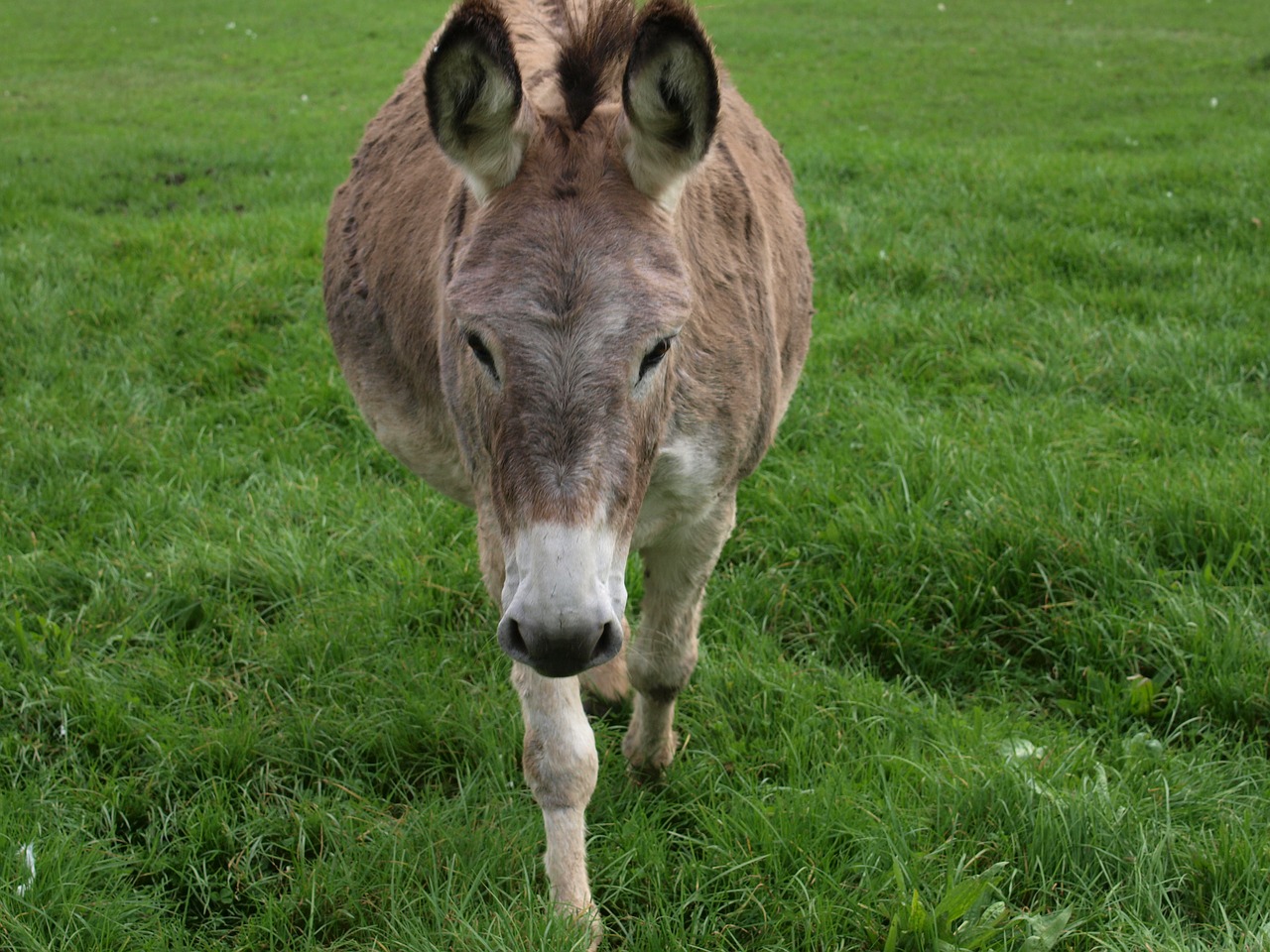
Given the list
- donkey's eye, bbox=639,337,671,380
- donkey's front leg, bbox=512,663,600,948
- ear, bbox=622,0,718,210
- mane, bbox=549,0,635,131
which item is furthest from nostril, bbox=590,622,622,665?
mane, bbox=549,0,635,131

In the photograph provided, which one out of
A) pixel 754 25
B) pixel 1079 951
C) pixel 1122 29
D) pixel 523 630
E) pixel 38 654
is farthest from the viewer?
pixel 754 25

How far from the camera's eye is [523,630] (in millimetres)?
1854

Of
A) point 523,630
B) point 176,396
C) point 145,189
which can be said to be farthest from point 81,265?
point 523,630

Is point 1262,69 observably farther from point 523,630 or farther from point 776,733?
point 523,630

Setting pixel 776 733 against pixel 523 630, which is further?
pixel 776 733

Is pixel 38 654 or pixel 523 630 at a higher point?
pixel 523 630

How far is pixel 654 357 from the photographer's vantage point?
209 centimetres

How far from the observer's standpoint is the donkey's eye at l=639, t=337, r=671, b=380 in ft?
6.73

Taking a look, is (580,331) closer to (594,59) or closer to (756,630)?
(594,59)

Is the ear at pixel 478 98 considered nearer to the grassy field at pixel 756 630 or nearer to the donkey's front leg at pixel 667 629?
the donkey's front leg at pixel 667 629

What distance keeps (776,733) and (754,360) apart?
1.15 meters

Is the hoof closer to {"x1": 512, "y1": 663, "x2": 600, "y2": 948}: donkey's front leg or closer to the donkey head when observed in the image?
{"x1": 512, "y1": 663, "x2": 600, "y2": 948}: donkey's front leg

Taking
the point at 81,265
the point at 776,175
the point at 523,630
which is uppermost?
the point at 776,175

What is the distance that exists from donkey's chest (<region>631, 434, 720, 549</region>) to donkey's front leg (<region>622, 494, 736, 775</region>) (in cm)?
19
